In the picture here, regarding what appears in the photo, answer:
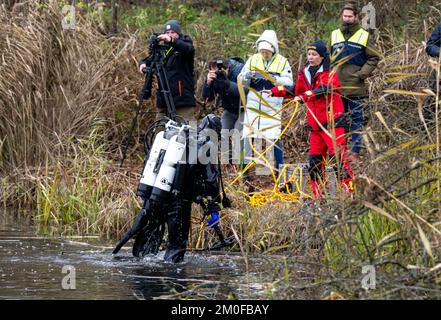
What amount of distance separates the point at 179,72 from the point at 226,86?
2.83ft

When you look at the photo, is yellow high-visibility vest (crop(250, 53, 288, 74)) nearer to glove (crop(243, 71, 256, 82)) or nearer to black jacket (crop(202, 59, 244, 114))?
glove (crop(243, 71, 256, 82))

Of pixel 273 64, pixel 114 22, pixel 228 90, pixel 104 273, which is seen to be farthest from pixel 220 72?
pixel 114 22

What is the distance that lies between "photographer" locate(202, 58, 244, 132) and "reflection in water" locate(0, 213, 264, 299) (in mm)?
2243

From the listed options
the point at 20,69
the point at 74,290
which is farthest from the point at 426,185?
the point at 20,69

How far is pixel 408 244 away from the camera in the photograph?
28.3 feet

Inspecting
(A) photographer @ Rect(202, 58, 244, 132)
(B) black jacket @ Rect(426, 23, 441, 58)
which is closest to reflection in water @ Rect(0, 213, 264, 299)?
(A) photographer @ Rect(202, 58, 244, 132)

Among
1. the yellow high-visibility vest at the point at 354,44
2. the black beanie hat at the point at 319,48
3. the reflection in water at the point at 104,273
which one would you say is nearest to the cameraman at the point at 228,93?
the black beanie hat at the point at 319,48

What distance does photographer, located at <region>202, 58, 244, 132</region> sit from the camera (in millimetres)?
13961

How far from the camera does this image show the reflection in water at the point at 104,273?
32.9 ft

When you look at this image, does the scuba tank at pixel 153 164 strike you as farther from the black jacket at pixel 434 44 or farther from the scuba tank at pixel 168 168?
the black jacket at pixel 434 44

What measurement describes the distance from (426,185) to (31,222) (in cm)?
646

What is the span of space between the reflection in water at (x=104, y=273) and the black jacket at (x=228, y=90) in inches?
89.3

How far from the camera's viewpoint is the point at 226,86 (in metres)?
14.1
